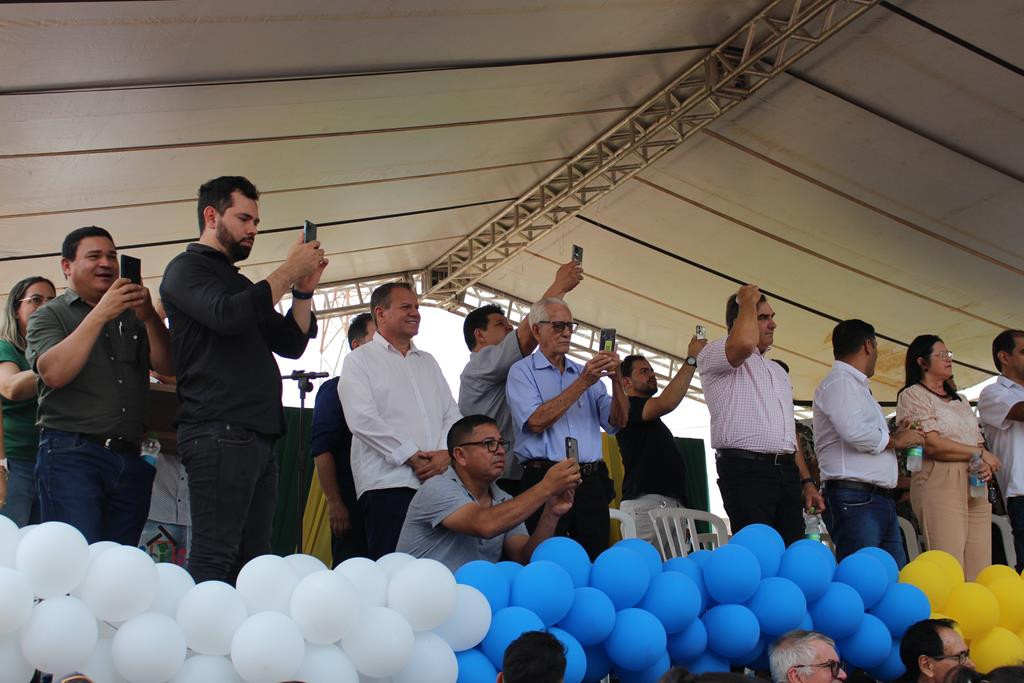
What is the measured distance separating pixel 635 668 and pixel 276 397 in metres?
1.18

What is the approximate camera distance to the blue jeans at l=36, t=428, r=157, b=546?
251 centimetres

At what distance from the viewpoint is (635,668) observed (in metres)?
2.65

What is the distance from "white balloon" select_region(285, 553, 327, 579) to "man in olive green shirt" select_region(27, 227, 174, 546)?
0.56 meters

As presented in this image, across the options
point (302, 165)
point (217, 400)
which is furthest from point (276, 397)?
point (302, 165)

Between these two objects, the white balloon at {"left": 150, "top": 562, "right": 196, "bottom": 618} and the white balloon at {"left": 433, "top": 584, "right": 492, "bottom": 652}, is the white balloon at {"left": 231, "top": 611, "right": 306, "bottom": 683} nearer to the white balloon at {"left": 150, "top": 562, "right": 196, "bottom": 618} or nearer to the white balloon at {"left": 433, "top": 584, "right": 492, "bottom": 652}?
the white balloon at {"left": 150, "top": 562, "right": 196, "bottom": 618}

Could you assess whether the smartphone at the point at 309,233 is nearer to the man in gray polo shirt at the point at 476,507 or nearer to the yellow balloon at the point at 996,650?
the man in gray polo shirt at the point at 476,507

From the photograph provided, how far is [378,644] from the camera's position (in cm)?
215

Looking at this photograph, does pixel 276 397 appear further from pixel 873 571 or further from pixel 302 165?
pixel 302 165

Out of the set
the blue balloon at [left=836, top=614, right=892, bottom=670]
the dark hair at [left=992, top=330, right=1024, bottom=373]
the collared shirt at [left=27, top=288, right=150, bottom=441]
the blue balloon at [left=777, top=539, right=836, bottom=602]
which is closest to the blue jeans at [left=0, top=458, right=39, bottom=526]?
the collared shirt at [left=27, top=288, right=150, bottom=441]

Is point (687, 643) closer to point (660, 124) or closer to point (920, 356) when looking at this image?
point (920, 356)

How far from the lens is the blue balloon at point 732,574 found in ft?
9.39

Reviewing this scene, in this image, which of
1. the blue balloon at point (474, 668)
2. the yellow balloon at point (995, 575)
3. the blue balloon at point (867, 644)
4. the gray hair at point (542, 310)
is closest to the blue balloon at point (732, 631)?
the blue balloon at point (867, 644)

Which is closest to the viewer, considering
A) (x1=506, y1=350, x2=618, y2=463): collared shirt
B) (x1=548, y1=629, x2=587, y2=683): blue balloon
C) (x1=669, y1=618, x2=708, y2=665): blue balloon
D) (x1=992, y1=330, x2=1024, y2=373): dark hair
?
(x1=548, y1=629, x2=587, y2=683): blue balloon

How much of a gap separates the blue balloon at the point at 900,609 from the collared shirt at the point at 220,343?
1.95 m
